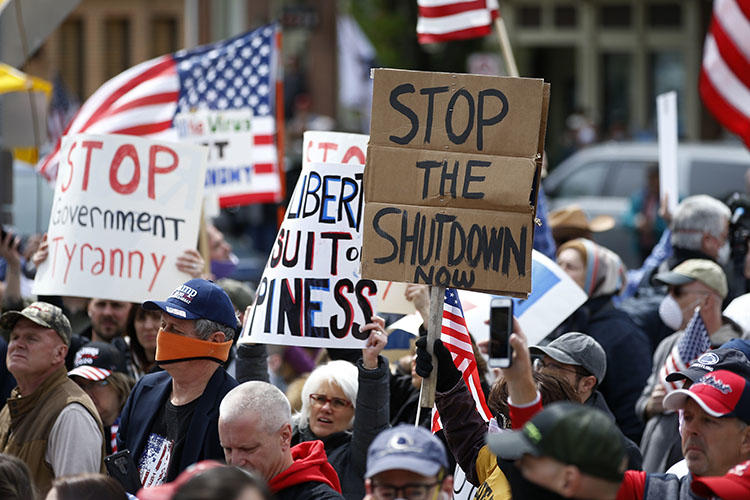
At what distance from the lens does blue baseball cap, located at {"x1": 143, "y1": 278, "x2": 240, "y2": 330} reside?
5320 mm

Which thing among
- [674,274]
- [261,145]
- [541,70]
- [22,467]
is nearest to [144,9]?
[541,70]

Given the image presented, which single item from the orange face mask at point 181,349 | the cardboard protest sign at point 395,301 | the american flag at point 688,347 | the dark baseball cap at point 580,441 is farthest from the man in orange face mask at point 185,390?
the american flag at point 688,347

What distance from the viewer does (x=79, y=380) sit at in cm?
635

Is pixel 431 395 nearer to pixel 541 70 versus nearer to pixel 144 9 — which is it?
pixel 541 70

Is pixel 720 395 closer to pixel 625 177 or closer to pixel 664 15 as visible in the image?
pixel 625 177

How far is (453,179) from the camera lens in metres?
4.99

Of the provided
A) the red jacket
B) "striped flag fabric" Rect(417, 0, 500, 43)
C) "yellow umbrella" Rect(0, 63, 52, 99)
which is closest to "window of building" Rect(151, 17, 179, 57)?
"yellow umbrella" Rect(0, 63, 52, 99)

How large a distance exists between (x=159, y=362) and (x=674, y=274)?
3.07 m

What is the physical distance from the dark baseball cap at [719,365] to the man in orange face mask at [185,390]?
180 cm

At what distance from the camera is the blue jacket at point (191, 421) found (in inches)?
201

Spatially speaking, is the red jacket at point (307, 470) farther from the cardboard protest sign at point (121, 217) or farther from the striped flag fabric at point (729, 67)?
the striped flag fabric at point (729, 67)

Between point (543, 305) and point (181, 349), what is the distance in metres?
2.15

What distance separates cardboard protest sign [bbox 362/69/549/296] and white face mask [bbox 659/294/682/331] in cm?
226

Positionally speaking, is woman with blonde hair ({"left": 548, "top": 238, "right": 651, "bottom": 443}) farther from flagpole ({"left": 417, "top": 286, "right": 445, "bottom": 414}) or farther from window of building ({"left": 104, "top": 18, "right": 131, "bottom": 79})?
window of building ({"left": 104, "top": 18, "right": 131, "bottom": 79})
